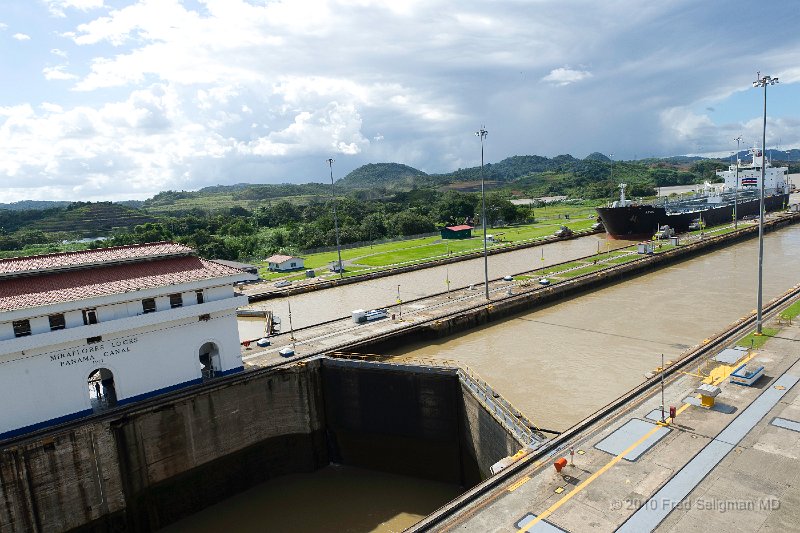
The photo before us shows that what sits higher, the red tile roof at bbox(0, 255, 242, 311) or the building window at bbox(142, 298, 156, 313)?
the red tile roof at bbox(0, 255, 242, 311)

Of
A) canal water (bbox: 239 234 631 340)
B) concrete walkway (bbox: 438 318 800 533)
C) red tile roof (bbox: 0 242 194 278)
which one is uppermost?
red tile roof (bbox: 0 242 194 278)

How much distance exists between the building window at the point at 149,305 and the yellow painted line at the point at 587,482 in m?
19.9

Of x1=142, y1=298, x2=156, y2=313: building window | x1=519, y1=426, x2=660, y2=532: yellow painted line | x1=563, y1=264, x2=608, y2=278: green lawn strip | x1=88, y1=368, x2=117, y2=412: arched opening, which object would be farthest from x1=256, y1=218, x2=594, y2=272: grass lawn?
x1=519, y1=426, x2=660, y2=532: yellow painted line

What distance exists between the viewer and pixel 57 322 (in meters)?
23.4

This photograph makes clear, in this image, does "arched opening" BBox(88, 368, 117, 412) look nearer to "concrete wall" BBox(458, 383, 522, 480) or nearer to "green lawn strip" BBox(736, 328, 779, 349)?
"concrete wall" BBox(458, 383, 522, 480)

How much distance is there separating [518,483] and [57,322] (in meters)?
20.7

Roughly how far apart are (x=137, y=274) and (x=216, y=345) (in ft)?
17.6

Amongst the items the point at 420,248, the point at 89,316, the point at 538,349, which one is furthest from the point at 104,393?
the point at 420,248

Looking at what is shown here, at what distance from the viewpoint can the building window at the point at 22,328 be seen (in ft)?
73.3

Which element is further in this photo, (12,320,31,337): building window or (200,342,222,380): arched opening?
(200,342,222,380): arched opening

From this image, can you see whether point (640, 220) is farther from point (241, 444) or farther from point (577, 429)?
point (241, 444)

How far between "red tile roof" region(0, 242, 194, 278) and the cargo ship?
57776mm

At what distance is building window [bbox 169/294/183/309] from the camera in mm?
26500

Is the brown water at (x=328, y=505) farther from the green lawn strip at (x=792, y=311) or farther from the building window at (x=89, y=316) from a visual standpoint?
the green lawn strip at (x=792, y=311)
